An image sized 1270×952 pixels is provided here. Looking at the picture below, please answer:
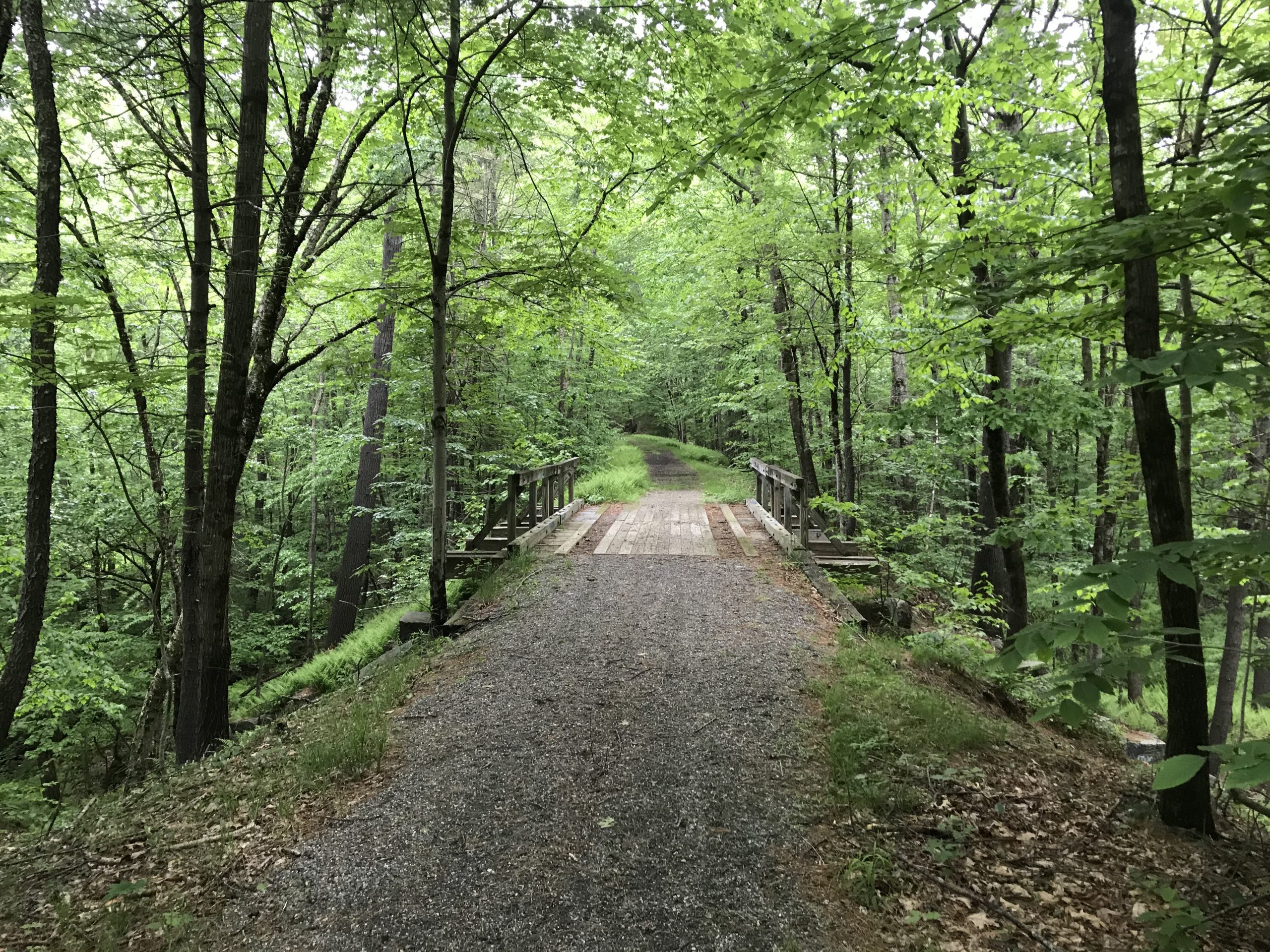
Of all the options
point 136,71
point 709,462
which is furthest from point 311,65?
point 709,462

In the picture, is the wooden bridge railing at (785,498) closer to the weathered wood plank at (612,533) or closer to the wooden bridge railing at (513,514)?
the weathered wood plank at (612,533)

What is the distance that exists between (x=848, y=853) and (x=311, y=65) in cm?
814

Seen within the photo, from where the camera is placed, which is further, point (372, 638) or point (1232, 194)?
point (372, 638)

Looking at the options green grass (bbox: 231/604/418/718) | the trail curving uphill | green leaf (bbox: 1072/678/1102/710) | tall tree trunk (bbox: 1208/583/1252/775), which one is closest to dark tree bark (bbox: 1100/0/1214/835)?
green leaf (bbox: 1072/678/1102/710)

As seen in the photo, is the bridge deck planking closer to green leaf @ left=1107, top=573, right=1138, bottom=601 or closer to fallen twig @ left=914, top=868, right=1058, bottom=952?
fallen twig @ left=914, top=868, right=1058, bottom=952

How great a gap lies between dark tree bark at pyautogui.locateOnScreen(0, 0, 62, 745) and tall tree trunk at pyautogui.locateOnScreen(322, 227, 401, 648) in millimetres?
5600

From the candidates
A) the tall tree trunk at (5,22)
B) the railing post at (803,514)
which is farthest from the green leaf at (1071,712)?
the tall tree trunk at (5,22)

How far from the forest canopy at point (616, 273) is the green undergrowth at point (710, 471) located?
3559 millimetres

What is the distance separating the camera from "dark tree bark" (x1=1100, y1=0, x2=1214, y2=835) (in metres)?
2.83

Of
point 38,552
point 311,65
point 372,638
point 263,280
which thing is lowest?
point 372,638

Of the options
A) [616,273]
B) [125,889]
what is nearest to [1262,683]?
[616,273]

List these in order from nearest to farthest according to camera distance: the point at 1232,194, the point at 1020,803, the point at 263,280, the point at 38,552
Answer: the point at 1232,194
the point at 1020,803
the point at 38,552
the point at 263,280

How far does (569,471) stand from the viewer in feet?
43.4

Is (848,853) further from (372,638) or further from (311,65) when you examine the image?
(311,65)
